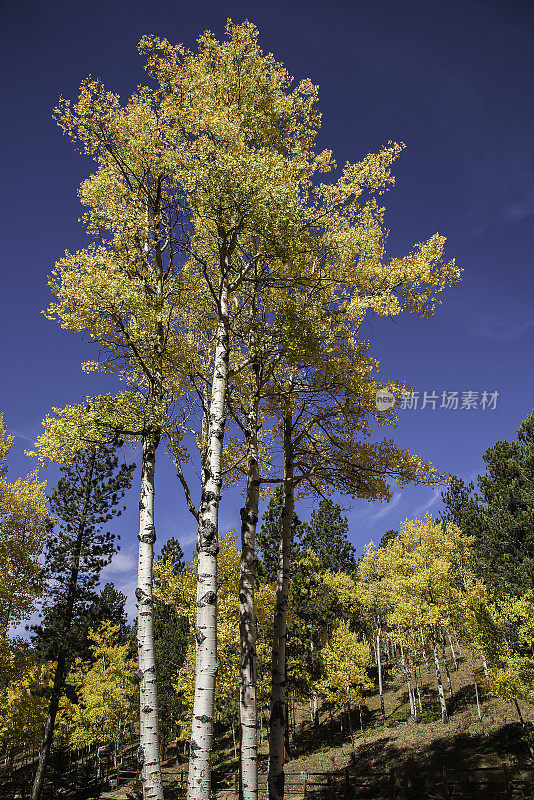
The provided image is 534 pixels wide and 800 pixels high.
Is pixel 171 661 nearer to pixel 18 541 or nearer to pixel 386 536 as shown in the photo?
pixel 18 541

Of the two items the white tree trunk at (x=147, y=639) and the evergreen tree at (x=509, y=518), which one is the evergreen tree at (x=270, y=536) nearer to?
the evergreen tree at (x=509, y=518)

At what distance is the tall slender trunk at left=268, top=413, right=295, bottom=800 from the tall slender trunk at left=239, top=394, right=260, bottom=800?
25.1 inches

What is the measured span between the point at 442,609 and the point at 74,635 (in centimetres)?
1698

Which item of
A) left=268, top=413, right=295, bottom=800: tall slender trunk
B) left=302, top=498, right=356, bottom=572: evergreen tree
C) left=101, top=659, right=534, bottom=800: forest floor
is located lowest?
left=101, top=659, right=534, bottom=800: forest floor

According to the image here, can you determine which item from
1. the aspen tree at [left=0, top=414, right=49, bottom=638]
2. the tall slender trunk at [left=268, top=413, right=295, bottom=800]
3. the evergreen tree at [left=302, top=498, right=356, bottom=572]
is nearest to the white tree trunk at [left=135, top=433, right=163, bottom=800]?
the tall slender trunk at [left=268, top=413, right=295, bottom=800]

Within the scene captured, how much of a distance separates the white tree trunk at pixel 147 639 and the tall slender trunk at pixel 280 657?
1789mm

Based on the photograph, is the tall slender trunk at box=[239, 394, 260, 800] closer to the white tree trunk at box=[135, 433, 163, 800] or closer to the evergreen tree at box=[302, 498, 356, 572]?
the white tree trunk at box=[135, 433, 163, 800]

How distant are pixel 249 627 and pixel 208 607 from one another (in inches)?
75.9

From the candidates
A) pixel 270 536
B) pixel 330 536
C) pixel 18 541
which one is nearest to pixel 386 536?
pixel 330 536

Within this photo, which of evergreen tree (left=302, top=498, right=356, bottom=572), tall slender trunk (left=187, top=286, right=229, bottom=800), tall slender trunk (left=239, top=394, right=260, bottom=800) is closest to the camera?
tall slender trunk (left=187, top=286, right=229, bottom=800)

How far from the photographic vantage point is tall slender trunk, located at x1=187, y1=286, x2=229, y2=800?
4.31 metres

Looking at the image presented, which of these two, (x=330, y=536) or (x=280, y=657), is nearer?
(x=280, y=657)

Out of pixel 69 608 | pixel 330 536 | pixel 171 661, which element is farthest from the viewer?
pixel 330 536

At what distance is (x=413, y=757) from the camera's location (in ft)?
55.2
